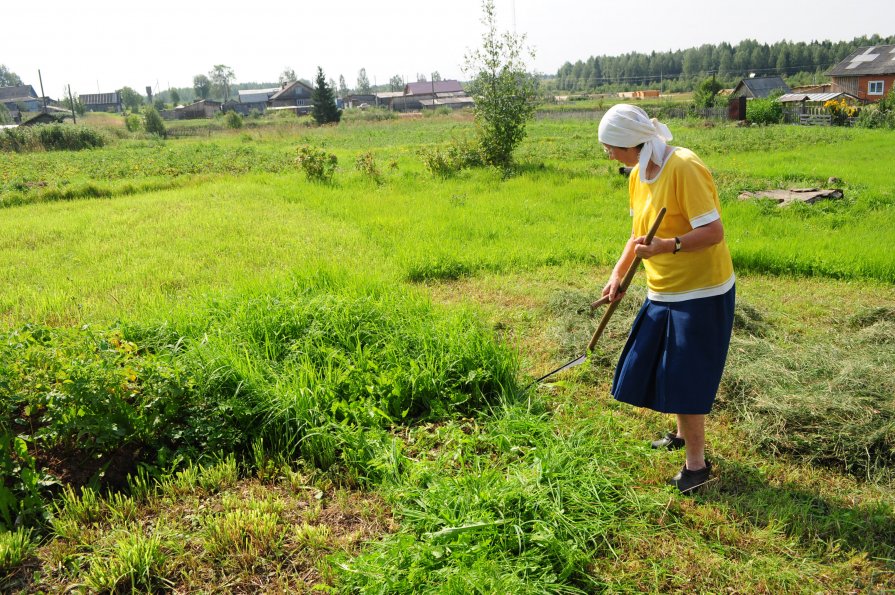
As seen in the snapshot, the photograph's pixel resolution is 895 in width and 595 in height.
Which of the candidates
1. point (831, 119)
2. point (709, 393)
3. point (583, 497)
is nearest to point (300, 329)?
point (583, 497)

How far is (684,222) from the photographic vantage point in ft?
8.69

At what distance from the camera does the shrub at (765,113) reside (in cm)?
3089

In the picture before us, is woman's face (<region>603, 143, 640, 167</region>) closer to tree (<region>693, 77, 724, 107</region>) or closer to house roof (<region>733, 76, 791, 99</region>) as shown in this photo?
tree (<region>693, 77, 724, 107</region>)

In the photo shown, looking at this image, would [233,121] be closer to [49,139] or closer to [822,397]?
[49,139]

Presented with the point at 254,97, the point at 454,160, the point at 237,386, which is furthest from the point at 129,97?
the point at 237,386

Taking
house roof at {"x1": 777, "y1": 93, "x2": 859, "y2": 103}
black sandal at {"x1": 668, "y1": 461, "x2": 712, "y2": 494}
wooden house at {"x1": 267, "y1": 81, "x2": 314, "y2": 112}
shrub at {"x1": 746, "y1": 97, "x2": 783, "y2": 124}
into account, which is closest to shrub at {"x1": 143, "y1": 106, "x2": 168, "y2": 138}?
wooden house at {"x1": 267, "y1": 81, "x2": 314, "y2": 112}

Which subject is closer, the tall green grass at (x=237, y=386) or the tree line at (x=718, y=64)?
the tall green grass at (x=237, y=386)

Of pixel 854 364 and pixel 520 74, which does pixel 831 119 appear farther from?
pixel 854 364

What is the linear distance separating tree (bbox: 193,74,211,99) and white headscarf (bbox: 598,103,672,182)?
117405 millimetres

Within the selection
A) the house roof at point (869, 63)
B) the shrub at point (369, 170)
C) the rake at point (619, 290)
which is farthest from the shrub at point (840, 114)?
the rake at point (619, 290)

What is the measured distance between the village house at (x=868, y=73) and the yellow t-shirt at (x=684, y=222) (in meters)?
46.5

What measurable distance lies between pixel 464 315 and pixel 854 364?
2.65 metres

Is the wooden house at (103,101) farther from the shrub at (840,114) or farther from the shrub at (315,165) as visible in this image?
the shrub at (840,114)

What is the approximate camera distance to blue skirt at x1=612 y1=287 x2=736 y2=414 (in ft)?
8.66
